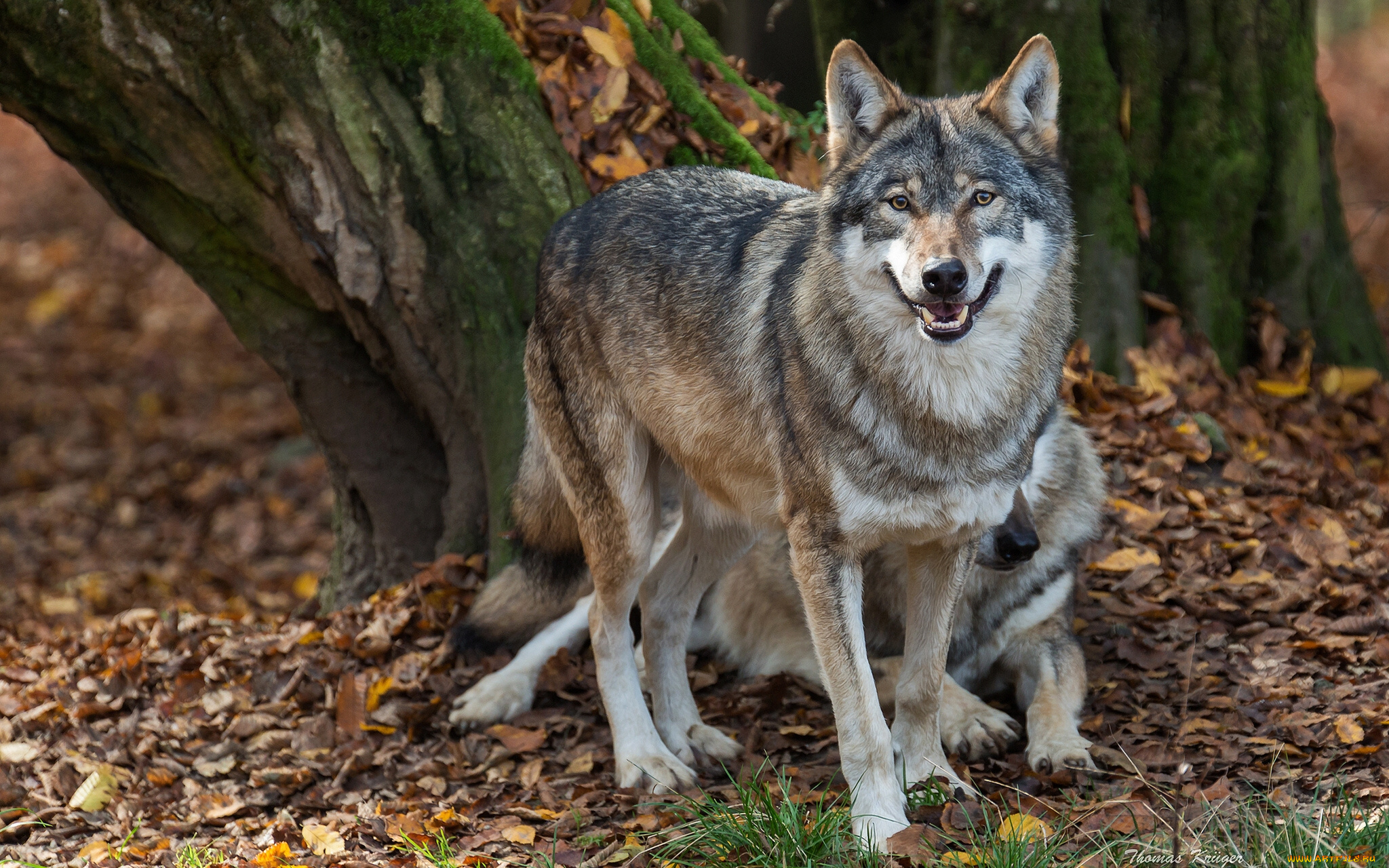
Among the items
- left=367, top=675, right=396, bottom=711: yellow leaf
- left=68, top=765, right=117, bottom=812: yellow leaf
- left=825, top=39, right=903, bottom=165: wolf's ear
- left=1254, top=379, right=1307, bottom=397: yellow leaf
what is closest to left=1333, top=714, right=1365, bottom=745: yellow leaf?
left=825, top=39, right=903, bottom=165: wolf's ear

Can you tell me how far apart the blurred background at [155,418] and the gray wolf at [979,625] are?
10.4ft

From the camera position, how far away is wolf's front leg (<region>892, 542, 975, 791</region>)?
12.0 ft

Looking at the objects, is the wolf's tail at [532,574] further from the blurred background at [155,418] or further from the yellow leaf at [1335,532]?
the blurred background at [155,418]

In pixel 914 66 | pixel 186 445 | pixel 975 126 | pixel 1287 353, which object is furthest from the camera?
pixel 186 445

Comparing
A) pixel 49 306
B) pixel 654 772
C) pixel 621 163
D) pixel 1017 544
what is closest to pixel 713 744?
A: pixel 654 772

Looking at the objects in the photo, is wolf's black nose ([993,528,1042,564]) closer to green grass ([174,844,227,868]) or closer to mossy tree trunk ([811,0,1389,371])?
mossy tree trunk ([811,0,1389,371])

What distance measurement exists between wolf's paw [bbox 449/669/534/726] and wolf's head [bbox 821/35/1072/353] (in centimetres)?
216

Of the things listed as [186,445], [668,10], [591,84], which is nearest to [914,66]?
[668,10]

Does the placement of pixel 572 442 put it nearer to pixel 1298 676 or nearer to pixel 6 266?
pixel 1298 676

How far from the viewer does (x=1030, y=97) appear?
3.50m

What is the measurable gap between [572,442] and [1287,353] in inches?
158

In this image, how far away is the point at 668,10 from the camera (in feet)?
18.7

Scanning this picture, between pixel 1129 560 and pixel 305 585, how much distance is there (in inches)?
223

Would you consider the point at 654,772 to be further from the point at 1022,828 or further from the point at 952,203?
the point at 952,203
